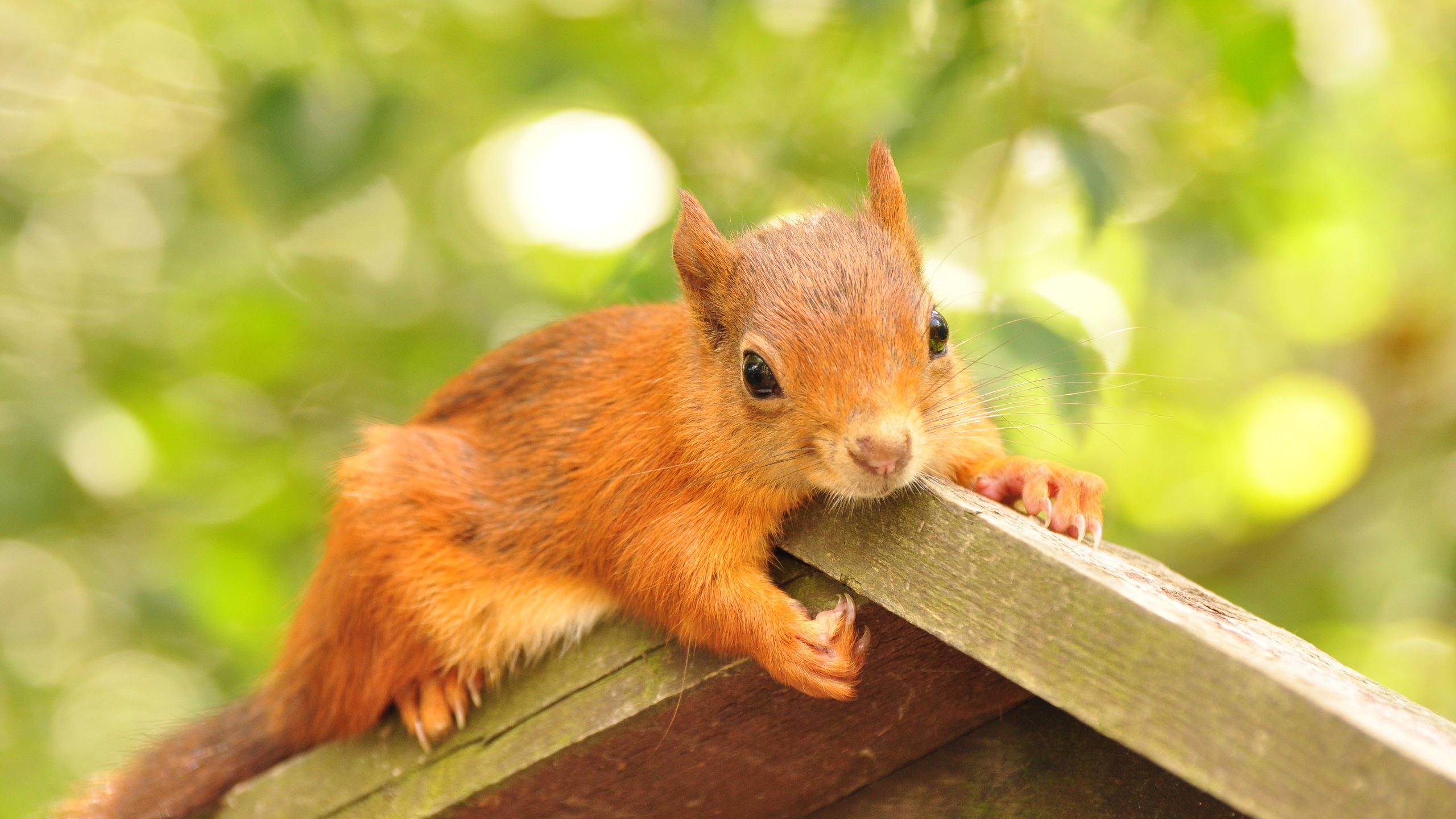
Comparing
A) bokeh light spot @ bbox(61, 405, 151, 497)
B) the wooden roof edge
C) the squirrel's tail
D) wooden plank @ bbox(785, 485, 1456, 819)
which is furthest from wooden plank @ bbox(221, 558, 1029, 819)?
bokeh light spot @ bbox(61, 405, 151, 497)

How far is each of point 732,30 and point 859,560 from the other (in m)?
2.70

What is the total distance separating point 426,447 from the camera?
2.90m

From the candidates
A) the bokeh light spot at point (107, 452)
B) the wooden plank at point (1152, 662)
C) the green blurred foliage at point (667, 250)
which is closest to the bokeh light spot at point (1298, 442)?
the green blurred foliage at point (667, 250)

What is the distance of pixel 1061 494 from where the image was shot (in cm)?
217

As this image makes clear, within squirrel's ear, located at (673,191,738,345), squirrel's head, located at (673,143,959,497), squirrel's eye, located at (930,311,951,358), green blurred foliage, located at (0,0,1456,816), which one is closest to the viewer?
squirrel's head, located at (673,143,959,497)

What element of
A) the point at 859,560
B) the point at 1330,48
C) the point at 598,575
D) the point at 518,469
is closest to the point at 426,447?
the point at 518,469

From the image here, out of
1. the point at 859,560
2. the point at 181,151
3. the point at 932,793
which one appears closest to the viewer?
the point at 859,560

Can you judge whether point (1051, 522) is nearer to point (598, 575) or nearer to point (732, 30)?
point (598, 575)

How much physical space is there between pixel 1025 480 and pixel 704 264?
2.41 feet

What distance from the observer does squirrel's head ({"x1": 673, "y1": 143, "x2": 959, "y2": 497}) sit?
196 cm

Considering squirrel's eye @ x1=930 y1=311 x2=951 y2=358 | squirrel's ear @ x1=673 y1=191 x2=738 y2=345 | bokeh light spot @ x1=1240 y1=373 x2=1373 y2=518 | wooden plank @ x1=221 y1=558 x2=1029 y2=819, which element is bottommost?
bokeh light spot @ x1=1240 y1=373 x2=1373 y2=518

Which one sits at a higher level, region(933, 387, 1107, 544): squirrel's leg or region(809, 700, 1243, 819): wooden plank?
region(933, 387, 1107, 544): squirrel's leg

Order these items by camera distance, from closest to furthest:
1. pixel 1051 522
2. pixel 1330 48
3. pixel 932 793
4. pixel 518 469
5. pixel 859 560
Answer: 1. pixel 859 560
2. pixel 1051 522
3. pixel 932 793
4. pixel 518 469
5. pixel 1330 48

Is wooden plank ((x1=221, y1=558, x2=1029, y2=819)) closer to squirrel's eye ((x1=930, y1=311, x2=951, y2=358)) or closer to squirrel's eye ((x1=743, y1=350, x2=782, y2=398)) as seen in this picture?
squirrel's eye ((x1=743, y1=350, x2=782, y2=398))
